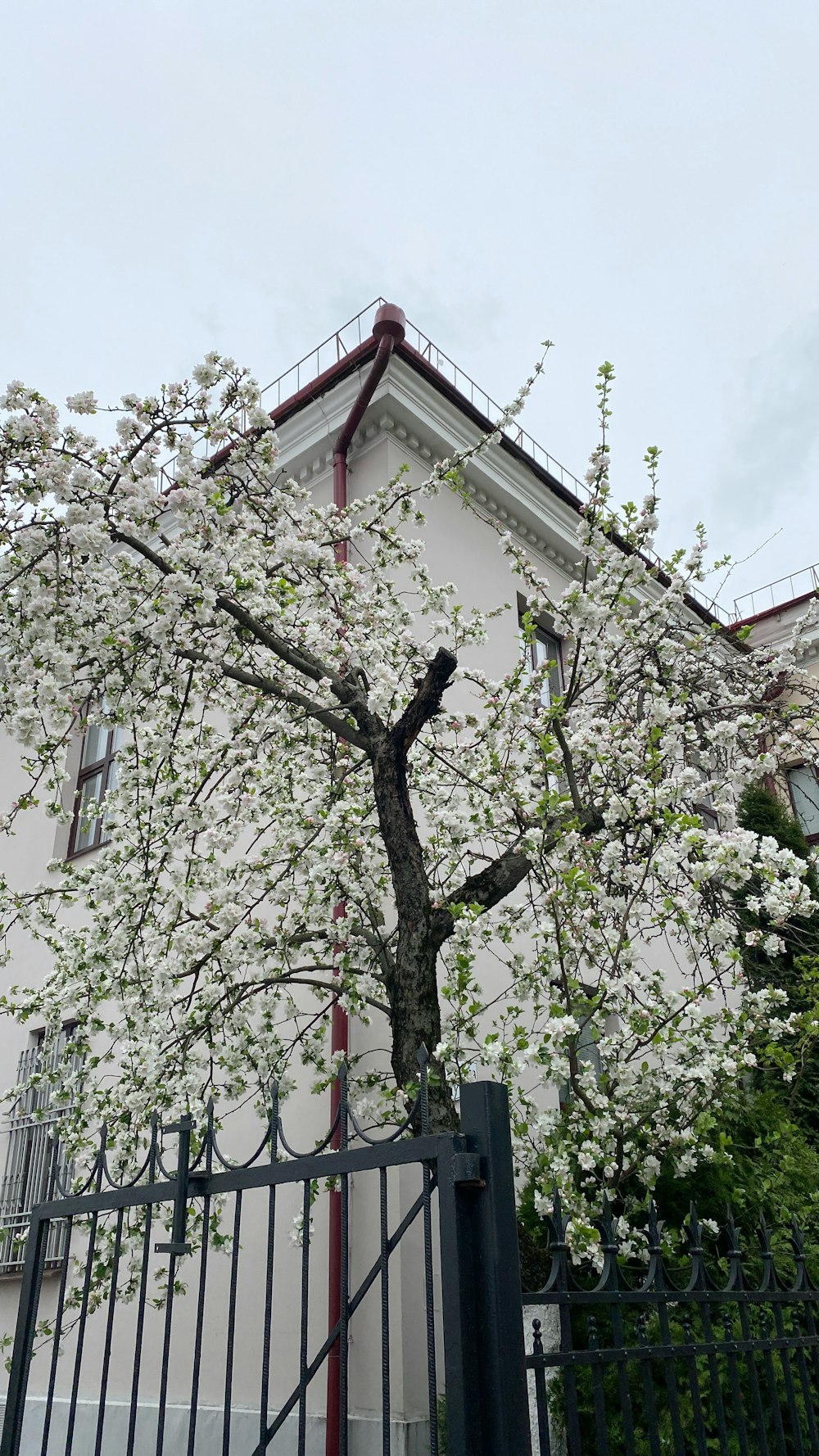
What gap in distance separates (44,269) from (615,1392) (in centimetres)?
762

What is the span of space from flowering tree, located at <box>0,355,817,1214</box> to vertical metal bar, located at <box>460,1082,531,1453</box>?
171 cm

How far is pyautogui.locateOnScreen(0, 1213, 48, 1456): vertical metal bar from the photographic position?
8.88 ft

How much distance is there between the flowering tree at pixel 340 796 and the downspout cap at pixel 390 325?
6.14 ft

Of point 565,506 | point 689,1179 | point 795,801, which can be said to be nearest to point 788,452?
point 795,801

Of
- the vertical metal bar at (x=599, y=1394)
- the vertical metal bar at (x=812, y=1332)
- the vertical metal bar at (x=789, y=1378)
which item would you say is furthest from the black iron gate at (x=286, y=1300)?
the vertical metal bar at (x=812, y=1332)

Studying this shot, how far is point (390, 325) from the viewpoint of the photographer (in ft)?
25.4

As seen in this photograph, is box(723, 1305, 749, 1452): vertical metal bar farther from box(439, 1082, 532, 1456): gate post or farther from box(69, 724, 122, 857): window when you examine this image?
box(69, 724, 122, 857): window

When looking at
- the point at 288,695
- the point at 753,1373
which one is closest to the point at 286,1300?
the point at 288,695

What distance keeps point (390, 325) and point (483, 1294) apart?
7.10 m

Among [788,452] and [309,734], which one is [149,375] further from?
[788,452]

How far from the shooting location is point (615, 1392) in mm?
4617

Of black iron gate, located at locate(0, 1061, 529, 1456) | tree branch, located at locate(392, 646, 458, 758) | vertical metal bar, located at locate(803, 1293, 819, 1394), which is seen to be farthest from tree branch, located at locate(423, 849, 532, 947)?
vertical metal bar, located at locate(803, 1293, 819, 1394)

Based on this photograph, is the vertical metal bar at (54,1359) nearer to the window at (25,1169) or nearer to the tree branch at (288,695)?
the tree branch at (288,695)

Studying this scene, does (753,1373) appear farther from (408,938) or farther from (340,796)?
(340,796)
